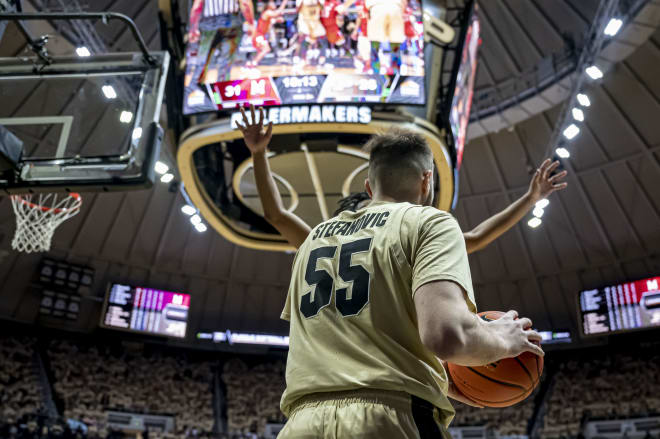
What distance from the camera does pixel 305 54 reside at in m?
10.9

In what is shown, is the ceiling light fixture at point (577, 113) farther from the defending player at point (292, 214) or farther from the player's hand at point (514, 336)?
the player's hand at point (514, 336)

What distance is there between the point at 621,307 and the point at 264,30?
17.5m

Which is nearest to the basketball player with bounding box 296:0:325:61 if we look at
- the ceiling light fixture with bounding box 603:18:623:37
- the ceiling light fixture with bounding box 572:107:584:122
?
the ceiling light fixture with bounding box 603:18:623:37

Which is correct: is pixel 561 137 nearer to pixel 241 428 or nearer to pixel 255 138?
pixel 255 138

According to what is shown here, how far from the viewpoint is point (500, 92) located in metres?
19.3

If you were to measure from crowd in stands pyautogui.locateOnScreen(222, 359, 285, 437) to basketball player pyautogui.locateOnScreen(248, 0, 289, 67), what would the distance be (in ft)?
54.9

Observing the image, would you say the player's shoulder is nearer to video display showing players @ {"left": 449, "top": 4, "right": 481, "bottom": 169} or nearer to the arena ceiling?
video display showing players @ {"left": 449, "top": 4, "right": 481, "bottom": 169}

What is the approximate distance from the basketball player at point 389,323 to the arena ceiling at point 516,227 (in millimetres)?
14984

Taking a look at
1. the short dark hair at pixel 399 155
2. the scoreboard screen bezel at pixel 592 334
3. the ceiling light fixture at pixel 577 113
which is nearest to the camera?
the short dark hair at pixel 399 155

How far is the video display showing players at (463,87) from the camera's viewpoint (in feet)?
38.5

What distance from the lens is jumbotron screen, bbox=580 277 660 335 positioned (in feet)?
71.5

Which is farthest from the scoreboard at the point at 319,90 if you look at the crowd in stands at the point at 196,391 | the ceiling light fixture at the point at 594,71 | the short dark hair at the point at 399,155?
the crowd in stands at the point at 196,391

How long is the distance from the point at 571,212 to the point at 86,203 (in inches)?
700

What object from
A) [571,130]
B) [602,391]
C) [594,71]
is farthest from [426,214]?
[602,391]
